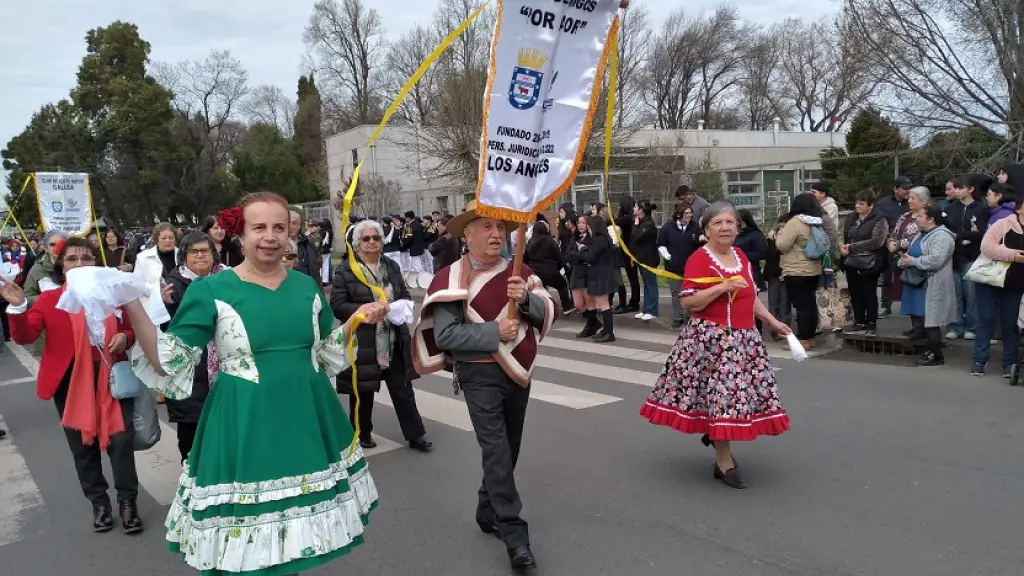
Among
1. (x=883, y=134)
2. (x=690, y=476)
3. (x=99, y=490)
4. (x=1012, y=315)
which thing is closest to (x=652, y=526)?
(x=690, y=476)

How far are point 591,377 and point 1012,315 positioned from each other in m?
4.15

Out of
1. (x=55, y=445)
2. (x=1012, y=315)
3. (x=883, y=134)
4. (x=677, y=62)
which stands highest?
(x=677, y=62)

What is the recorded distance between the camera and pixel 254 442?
9.77 ft

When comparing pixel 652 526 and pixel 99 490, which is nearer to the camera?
pixel 652 526

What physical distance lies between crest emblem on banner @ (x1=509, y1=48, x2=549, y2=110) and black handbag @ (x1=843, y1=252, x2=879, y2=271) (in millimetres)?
7156

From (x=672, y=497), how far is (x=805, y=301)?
5.45 metres

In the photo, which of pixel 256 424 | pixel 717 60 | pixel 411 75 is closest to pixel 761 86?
pixel 717 60

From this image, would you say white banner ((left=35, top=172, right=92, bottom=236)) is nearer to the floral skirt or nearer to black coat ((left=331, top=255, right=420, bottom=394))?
black coat ((left=331, top=255, right=420, bottom=394))

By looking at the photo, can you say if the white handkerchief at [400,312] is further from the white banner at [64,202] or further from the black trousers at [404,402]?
the white banner at [64,202]

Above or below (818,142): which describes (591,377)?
below

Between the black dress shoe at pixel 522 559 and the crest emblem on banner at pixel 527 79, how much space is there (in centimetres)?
216

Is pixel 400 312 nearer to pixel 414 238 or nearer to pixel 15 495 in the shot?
pixel 15 495

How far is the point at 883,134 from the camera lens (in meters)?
20.6

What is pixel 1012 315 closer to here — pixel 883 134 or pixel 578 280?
pixel 578 280
